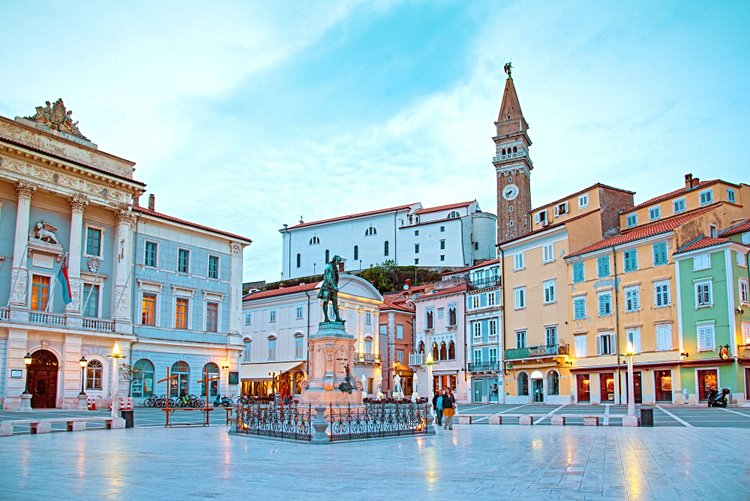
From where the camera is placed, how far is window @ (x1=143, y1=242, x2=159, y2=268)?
45000mm

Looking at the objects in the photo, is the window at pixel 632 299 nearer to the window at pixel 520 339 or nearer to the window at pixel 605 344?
the window at pixel 605 344

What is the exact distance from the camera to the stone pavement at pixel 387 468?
10.6 m

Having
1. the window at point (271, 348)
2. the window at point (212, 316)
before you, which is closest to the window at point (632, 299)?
the window at point (212, 316)

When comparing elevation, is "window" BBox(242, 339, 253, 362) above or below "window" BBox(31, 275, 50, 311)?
below

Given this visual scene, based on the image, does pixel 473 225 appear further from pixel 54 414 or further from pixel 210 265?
pixel 54 414

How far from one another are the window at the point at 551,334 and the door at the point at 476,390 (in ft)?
27.7

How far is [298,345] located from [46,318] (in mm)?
26113

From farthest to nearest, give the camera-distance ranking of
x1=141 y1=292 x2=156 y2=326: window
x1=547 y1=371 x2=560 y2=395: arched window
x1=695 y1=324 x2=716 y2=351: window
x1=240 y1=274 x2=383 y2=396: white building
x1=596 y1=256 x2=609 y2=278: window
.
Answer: x1=240 y1=274 x2=383 y2=396: white building < x1=547 y1=371 x2=560 y2=395: arched window < x1=596 y1=256 x2=609 y2=278: window < x1=141 y1=292 x2=156 y2=326: window < x1=695 y1=324 x2=716 y2=351: window

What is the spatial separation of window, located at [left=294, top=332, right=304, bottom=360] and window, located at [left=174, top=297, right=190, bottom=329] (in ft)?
51.5

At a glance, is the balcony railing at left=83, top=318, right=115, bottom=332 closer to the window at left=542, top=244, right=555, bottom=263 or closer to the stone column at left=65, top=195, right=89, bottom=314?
the stone column at left=65, top=195, right=89, bottom=314

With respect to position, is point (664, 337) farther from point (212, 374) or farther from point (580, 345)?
point (212, 374)

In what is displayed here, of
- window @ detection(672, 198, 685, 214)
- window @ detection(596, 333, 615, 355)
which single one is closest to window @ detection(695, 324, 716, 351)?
window @ detection(596, 333, 615, 355)

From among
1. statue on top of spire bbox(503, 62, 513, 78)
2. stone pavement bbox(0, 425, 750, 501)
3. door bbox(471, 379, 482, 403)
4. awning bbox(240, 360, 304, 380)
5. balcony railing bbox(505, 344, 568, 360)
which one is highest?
statue on top of spire bbox(503, 62, 513, 78)

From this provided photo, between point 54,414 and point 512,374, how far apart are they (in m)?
34.4
